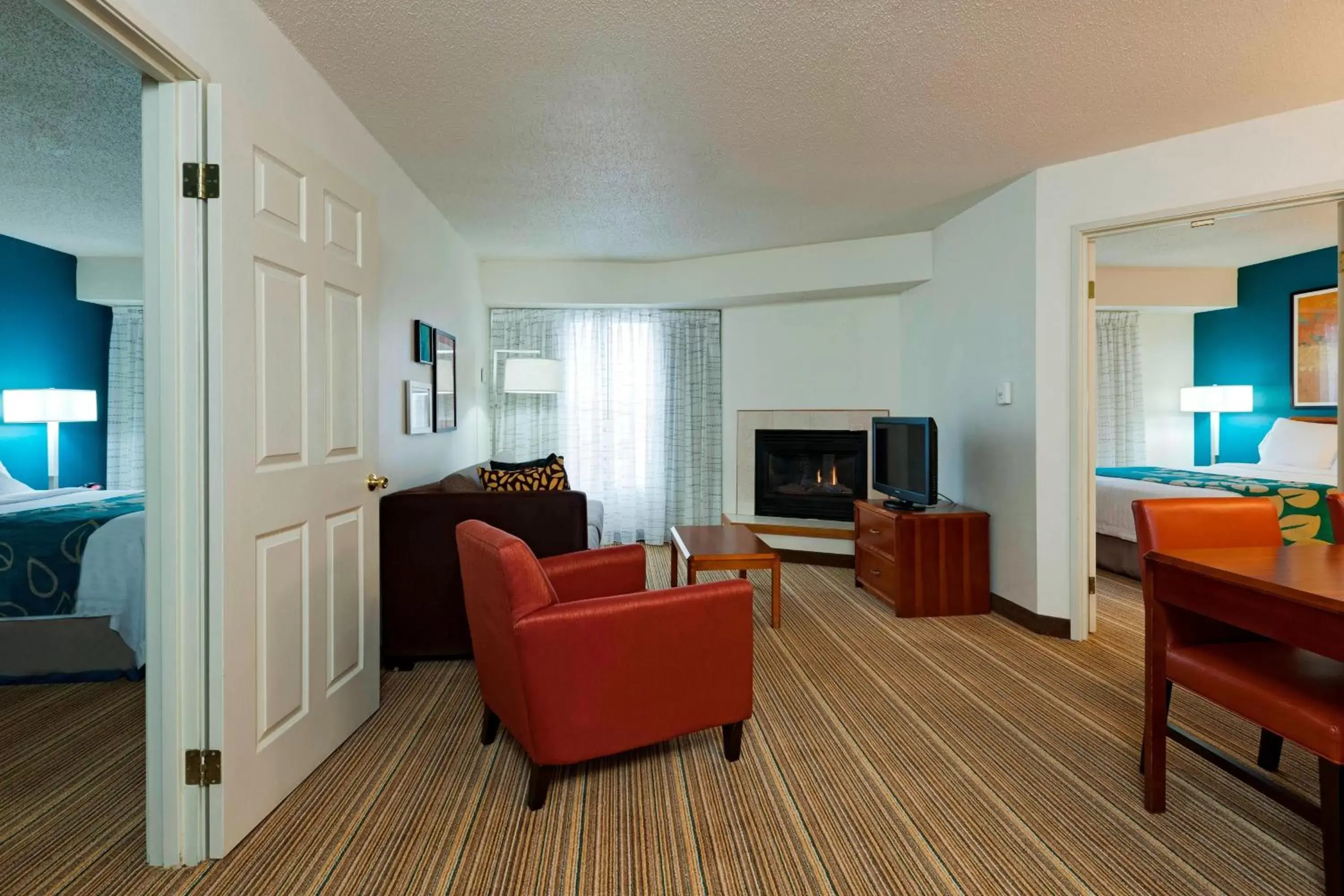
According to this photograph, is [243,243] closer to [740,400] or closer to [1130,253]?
[740,400]

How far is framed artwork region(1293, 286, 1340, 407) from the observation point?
18.0 ft

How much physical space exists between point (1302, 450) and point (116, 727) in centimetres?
778

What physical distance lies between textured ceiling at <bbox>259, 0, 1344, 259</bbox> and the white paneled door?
2.07 ft

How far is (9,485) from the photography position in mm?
4352

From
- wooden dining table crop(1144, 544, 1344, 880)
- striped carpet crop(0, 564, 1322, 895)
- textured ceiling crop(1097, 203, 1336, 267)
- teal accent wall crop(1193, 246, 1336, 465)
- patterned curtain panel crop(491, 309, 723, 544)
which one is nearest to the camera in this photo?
wooden dining table crop(1144, 544, 1344, 880)

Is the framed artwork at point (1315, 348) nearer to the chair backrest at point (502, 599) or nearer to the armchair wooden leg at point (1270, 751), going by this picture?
the armchair wooden leg at point (1270, 751)

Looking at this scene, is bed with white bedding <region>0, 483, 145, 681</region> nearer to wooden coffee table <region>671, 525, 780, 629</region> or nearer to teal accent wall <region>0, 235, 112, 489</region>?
wooden coffee table <region>671, 525, 780, 629</region>

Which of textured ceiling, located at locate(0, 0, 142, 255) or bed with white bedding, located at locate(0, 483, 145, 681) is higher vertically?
→ textured ceiling, located at locate(0, 0, 142, 255)

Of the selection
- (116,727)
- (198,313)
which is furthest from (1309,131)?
(116,727)

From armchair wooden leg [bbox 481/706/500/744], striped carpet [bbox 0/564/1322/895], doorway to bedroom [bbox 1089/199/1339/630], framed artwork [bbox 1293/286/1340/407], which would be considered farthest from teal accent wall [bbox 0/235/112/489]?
framed artwork [bbox 1293/286/1340/407]

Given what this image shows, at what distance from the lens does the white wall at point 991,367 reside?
369 centimetres

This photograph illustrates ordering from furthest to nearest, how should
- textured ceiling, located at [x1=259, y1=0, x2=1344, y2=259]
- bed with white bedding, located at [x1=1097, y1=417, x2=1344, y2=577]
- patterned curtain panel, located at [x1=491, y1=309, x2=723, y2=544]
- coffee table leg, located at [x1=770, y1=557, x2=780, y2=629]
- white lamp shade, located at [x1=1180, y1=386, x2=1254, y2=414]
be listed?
white lamp shade, located at [x1=1180, y1=386, x2=1254, y2=414]
patterned curtain panel, located at [x1=491, y1=309, x2=723, y2=544]
bed with white bedding, located at [x1=1097, y1=417, x2=1344, y2=577]
coffee table leg, located at [x1=770, y1=557, x2=780, y2=629]
textured ceiling, located at [x1=259, y1=0, x2=1344, y2=259]

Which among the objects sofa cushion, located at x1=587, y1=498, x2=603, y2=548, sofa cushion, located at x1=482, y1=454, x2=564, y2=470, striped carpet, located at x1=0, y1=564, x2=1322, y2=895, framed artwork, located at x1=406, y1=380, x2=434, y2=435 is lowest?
striped carpet, located at x1=0, y1=564, x2=1322, y2=895

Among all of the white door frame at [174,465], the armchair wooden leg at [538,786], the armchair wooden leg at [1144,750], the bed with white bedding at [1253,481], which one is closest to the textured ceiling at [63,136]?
the white door frame at [174,465]
